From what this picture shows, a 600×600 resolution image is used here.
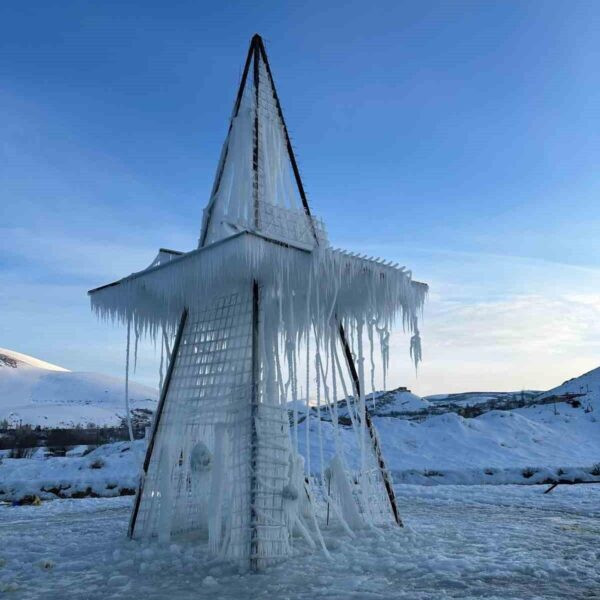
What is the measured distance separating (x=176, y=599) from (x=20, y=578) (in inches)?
89.9

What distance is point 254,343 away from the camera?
7.95 m

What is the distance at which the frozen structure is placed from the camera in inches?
297

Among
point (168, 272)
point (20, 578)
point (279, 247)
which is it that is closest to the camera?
point (20, 578)

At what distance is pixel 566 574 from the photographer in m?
6.38

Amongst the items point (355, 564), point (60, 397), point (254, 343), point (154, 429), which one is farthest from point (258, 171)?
point (60, 397)

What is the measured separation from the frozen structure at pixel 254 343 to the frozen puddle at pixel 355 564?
1.87ft

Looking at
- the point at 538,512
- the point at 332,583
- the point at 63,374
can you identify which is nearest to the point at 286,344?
the point at 332,583

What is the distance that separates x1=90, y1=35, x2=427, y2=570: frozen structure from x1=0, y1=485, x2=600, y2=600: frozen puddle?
570 mm

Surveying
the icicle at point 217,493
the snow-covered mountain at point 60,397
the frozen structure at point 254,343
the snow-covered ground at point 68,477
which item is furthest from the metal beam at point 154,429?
the snow-covered mountain at point 60,397

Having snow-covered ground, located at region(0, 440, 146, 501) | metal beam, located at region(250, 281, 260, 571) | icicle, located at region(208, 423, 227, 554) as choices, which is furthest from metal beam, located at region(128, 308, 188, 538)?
snow-covered ground, located at region(0, 440, 146, 501)

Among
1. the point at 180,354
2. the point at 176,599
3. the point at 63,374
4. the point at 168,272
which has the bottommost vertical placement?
the point at 176,599

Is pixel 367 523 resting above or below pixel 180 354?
below

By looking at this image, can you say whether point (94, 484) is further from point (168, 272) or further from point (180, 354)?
point (168, 272)

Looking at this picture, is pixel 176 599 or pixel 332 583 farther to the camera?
pixel 332 583
